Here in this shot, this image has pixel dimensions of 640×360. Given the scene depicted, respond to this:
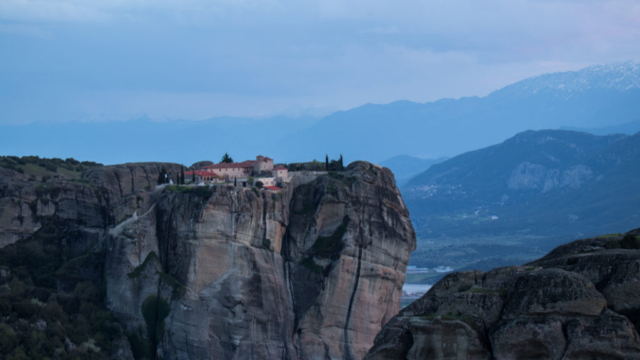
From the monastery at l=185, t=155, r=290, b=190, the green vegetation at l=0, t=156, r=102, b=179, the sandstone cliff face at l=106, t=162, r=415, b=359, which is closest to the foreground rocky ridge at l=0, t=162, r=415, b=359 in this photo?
the sandstone cliff face at l=106, t=162, r=415, b=359

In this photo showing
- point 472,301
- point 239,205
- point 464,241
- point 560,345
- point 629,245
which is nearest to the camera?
point 560,345

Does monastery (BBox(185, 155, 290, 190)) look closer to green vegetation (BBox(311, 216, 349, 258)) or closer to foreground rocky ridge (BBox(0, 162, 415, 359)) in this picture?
foreground rocky ridge (BBox(0, 162, 415, 359))

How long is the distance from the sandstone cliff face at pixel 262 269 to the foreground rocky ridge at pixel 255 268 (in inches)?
3.0

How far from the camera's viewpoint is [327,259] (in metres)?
60.7

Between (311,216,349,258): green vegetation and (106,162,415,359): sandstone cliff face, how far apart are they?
0.26ft

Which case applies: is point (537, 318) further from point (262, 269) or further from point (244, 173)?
point (244, 173)

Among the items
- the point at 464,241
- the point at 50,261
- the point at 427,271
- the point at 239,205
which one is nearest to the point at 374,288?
the point at 239,205

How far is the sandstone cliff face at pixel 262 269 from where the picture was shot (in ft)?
190

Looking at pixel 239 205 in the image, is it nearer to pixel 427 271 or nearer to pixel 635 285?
pixel 635 285

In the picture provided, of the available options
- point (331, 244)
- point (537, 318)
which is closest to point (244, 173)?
point (331, 244)

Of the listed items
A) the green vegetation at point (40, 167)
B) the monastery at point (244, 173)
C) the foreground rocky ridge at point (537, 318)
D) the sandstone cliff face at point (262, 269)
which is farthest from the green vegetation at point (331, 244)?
the foreground rocky ridge at point (537, 318)

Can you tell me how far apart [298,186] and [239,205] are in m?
7.42

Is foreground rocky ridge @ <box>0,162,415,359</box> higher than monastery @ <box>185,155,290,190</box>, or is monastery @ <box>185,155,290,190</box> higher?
monastery @ <box>185,155,290,190</box>

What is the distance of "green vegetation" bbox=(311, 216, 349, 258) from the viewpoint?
Answer: 2385 inches
